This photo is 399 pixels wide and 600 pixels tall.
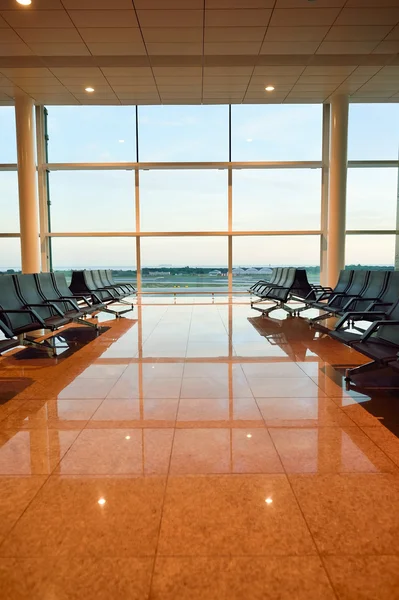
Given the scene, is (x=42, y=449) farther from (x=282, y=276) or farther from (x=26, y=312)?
(x=282, y=276)

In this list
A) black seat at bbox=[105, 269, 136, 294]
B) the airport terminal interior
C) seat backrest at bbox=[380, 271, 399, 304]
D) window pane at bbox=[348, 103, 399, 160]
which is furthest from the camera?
window pane at bbox=[348, 103, 399, 160]

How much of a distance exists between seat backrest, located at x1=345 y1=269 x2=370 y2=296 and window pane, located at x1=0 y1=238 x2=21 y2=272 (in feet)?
25.5

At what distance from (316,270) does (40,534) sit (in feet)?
31.5

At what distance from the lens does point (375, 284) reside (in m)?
5.02

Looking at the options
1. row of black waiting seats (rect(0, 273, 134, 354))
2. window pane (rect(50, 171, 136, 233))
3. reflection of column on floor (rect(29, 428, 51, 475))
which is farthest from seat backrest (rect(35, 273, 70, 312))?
window pane (rect(50, 171, 136, 233))

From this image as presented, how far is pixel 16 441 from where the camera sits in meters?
2.16

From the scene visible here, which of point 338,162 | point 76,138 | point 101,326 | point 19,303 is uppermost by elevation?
point 76,138

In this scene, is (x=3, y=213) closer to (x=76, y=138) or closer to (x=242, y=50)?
(x=76, y=138)

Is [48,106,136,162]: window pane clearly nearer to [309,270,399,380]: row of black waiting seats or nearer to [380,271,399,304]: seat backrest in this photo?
[309,270,399,380]: row of black waiting seats

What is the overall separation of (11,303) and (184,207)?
22.1ft

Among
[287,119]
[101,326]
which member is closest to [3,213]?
[101,326]

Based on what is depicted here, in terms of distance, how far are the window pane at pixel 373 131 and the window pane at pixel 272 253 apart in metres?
2.28

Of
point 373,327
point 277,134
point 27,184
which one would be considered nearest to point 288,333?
point 373,327

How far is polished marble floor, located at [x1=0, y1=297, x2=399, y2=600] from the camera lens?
47.1 inches
